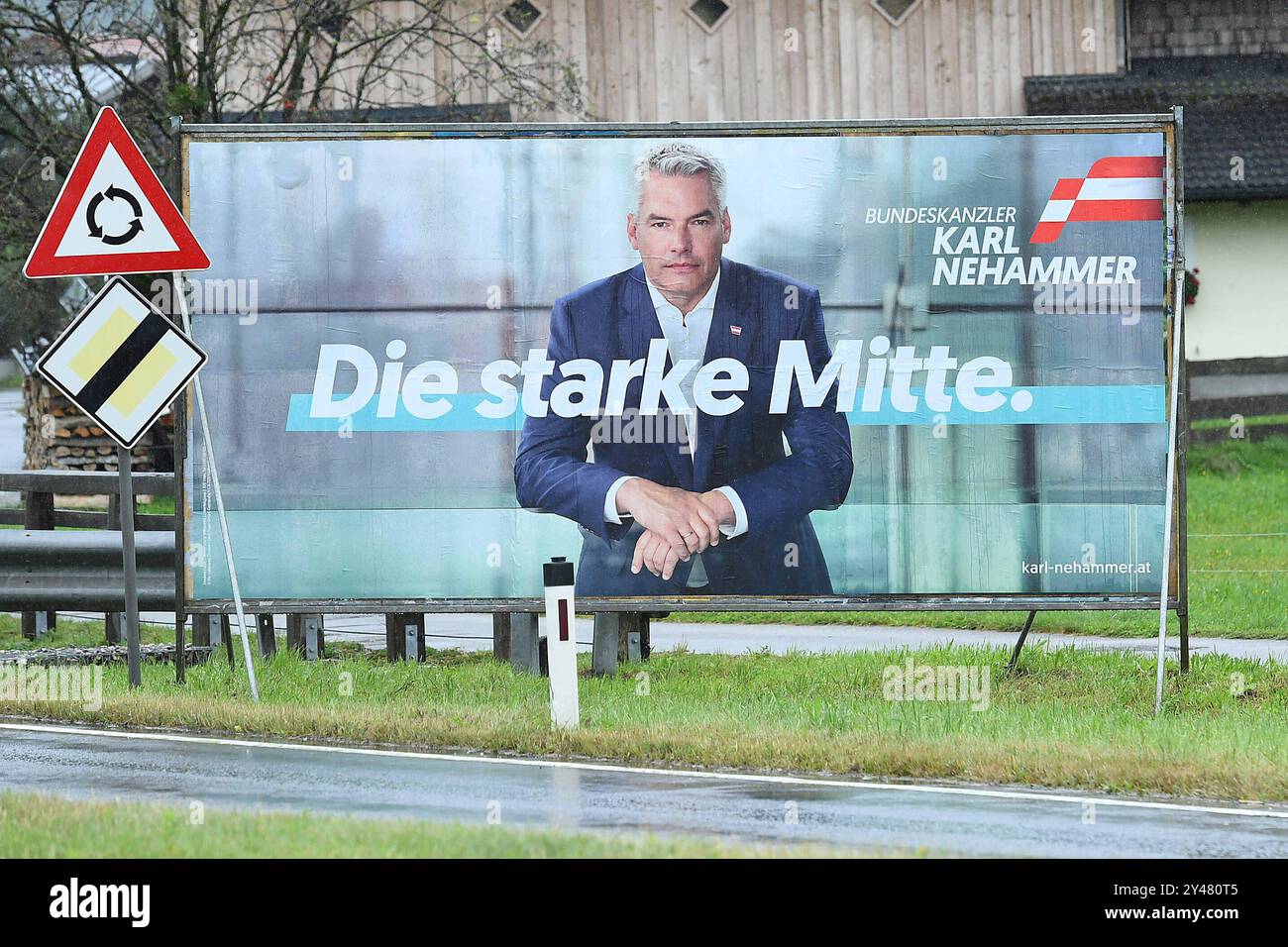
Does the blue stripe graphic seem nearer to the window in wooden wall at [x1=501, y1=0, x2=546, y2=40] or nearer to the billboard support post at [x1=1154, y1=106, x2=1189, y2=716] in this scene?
the billboard support post at [x1=1154, y1=106, x2=1189, y2=716]

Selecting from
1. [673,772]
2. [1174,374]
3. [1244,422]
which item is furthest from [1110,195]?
[1244,422]

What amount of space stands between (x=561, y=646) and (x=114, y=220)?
423cm

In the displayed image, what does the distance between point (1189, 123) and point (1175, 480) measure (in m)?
17.5

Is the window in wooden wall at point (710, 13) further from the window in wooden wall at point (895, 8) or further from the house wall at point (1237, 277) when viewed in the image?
the house wall at point (1237, 277)

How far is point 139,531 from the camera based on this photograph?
630 inches

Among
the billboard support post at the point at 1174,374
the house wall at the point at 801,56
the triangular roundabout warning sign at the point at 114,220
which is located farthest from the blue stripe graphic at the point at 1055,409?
the house wall at the point at 801,56

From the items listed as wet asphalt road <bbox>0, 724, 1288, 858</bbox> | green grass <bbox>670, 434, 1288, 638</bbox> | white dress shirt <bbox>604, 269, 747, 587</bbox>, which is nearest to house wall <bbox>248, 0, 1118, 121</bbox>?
green grass <bbox>670, 434, 1288, 638</bbox>

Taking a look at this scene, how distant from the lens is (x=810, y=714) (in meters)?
11.7

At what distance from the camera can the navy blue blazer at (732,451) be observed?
13297mm

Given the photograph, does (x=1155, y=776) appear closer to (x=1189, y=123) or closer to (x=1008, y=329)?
(x=1008, y=329)

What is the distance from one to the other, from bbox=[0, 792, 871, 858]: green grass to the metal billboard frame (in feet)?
17.4

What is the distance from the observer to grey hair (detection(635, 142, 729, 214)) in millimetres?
13422

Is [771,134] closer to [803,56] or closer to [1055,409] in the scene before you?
[1055,409]
